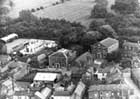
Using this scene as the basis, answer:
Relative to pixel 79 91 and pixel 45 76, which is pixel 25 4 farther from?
pixel 79 91

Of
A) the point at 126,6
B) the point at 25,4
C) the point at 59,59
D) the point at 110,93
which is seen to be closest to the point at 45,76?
the point at 59,59

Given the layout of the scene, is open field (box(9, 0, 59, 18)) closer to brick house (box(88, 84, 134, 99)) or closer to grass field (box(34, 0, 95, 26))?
grass field (box(34, 0, 95, 26))

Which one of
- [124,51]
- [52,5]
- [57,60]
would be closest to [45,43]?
[57,60]

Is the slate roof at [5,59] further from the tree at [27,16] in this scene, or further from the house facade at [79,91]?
the tree at [27,16]

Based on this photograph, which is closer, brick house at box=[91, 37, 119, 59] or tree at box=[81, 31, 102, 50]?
brick house at box=[91, 37, 119, 59]

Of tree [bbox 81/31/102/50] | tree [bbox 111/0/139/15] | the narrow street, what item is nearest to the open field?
tree [bbox 111/0/139/15]

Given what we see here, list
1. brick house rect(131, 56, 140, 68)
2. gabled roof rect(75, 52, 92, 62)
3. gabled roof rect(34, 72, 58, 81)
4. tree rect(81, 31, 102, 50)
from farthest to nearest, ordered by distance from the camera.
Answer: tree rect(81, 31, 102, 50) → gabled roof rect(75, 52, 92, 62) → brick house rect(131, 56, 140, 68) → gabled roof rect(34, 72, 58, 81)

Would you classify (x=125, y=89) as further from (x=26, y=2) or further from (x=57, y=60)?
(x=26, y=2)
